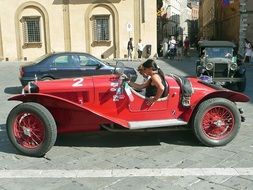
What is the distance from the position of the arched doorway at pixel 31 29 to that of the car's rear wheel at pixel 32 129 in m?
20.7

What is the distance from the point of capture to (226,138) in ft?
19.6

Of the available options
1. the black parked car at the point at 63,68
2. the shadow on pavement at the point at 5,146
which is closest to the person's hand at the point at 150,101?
the shadow on pavement at the point at 5,146

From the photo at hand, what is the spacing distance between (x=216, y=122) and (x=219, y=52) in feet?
25.2

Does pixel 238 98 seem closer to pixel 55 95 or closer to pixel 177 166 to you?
pixel 177 166

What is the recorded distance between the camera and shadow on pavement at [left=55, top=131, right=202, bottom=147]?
6.15 meters

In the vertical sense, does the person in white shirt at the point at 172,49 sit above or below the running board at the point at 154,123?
above

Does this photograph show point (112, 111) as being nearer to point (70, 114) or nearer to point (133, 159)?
point (70, 114)

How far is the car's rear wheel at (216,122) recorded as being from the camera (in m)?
5.84

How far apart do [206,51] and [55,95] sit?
28.3 ft

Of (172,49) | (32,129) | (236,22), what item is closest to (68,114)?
(32,129)

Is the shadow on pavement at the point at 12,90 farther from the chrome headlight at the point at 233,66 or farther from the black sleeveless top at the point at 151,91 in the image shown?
the black sleeveless top at the point at 151,91

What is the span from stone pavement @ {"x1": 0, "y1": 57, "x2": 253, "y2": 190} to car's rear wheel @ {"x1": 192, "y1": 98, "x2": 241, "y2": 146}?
147 millimetres

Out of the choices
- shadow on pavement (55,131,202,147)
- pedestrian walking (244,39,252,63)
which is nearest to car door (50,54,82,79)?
shadow on pavement (55,131,202,147)

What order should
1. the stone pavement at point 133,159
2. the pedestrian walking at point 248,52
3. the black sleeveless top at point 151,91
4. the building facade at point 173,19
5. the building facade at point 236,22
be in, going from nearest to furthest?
the stone pavement at point 133,159
the black sleeveless top at point 151,91
the pedestrian walking at point 248,52
the building facade at point 236,22
the building facade at point 173,19
